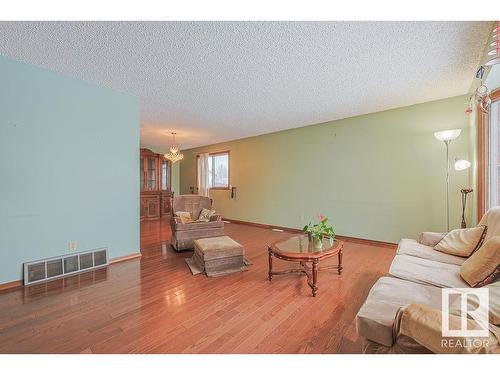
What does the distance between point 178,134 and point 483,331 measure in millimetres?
5983

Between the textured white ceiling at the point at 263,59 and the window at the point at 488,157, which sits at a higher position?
the textured white ceiling at the point at 263,59

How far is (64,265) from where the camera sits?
2.63 metres

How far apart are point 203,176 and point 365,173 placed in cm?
504

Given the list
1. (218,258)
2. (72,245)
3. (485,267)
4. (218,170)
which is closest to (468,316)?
(485,267)

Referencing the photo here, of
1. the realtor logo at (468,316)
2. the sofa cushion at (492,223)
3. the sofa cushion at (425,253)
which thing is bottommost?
the sofa cushion at (425,253)

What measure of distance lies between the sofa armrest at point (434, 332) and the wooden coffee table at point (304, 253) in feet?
3.68

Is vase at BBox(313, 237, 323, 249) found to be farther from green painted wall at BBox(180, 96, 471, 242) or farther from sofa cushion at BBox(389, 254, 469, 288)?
green painted wall at BBox(180, 96, 471, 242)

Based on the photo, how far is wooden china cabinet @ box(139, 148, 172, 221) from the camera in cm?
662

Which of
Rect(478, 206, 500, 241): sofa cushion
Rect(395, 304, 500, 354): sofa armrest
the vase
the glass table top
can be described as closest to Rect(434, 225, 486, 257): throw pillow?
Rect(478, 206, 500, 241): sofa cushion

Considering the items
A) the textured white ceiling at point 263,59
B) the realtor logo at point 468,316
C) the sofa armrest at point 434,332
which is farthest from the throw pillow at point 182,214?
the realtor logo at point 468,316

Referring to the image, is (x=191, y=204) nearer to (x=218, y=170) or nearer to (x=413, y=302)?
(x=218, y=170)

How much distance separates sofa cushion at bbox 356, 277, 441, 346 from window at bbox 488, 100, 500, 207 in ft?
7.15

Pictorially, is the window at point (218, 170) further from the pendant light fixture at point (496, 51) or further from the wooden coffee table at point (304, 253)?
the pendant light fixture at point (496, 51)

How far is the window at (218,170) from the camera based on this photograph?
6.91 m
